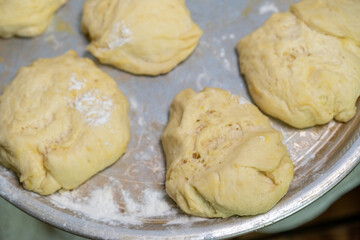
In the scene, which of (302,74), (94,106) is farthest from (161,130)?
(302,74)

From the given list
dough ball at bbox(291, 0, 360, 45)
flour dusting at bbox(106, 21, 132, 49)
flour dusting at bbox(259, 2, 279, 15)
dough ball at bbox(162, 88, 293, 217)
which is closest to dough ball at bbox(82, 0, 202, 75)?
flour dusting at bbox(106, 21, 132, 49)

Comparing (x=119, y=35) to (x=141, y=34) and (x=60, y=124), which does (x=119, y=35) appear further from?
(x=60, y=124)

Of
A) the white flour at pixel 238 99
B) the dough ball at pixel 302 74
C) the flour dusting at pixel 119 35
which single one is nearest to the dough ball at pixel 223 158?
the white flour at pixel 238 99

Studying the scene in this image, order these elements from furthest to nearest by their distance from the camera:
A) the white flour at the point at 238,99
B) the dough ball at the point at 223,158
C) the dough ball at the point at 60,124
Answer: the white flour at the point at 238,99 → the dough ball at the point at 60,124 → the dough ball at the point at 223,158

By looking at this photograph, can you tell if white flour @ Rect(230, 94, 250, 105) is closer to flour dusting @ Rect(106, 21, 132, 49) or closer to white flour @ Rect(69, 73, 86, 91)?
flour dusting @ Rect(106, 21, 132, 49)

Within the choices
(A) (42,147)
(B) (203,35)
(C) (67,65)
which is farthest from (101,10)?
(A) (42,147)

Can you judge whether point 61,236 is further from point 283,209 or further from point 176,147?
point 283,209

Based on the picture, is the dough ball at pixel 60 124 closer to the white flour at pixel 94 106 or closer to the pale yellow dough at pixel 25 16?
the white flour at pixel 94 106
